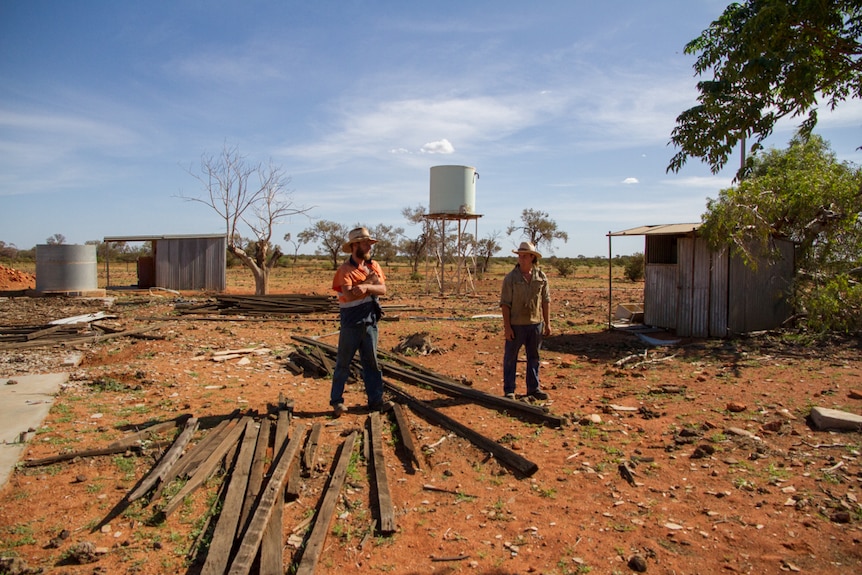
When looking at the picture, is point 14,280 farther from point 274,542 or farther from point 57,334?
point 274,542

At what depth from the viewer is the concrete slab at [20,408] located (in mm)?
4875

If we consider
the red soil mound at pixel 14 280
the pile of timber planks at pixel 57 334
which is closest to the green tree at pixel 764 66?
the pile of timber planks at pixel 57 334

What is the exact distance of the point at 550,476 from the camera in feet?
15.5

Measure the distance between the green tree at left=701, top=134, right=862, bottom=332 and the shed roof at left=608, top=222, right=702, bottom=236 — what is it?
1.17m

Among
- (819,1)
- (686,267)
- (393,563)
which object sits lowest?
(393,563)

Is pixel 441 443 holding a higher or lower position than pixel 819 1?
lower

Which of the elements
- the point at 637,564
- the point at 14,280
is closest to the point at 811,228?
the point at 637,564

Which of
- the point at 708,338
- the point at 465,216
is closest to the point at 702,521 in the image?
the point at 708,338

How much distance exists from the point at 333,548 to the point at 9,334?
430 inches

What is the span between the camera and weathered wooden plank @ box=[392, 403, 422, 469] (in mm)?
4996

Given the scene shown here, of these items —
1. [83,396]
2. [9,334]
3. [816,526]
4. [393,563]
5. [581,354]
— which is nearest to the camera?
[393,563]

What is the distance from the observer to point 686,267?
12.2m

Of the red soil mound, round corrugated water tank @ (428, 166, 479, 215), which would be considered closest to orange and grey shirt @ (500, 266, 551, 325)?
round corrugated water tank @ (428, 166, 479, 215)

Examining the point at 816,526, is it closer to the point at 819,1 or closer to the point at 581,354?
the point at 819,1
